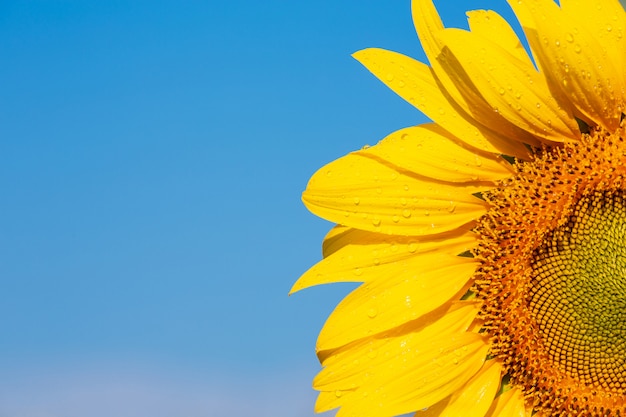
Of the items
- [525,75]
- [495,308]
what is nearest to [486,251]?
[495,308]

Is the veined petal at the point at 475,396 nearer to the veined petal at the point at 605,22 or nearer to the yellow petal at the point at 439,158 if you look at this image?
the yellow petal at the point at 439,158

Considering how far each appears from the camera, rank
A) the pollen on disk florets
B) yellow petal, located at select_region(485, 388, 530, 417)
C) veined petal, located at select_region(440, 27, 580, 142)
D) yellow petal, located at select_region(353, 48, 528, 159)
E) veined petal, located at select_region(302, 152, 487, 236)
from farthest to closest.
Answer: yellow petal, located at select_region(485, 388, 530, 417), veined petal, located at select_region(302, 152, 487, 236), yellow petal, located at select_region(353, 48, 528, 159), the pollen on disk florets, veined petal, located at select_region(440, 27, 580, 142)

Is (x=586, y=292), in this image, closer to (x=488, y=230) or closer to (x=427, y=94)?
(x=488, y=230)

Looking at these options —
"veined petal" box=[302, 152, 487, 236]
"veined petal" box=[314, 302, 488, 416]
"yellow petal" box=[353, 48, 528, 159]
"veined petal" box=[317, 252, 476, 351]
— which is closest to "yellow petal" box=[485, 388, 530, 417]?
"veined petal" box=[314, 302, 488, 416]

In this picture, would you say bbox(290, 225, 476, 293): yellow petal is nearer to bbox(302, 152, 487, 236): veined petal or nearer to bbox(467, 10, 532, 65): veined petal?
bbox(302, 152, 487, 236): veined petal

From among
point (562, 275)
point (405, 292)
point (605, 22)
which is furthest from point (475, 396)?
point (605, 22)

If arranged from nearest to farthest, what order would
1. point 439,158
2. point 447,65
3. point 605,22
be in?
1. point 605,22
2. point 447,65
3. point 439,158

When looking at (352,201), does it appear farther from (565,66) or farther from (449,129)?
(565,66)

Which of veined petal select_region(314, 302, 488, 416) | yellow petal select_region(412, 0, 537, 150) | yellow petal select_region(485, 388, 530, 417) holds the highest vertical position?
yellow petal select_region(412, 0, 537, 150)
